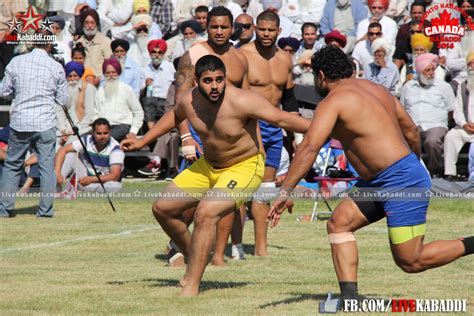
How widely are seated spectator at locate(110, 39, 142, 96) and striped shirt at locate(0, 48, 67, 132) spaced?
14.7 ft

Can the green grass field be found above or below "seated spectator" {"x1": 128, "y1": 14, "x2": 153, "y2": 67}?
below

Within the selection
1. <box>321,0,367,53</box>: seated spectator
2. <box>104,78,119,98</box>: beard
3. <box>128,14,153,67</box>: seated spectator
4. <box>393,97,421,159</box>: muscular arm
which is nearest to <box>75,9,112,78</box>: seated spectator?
<box>128,14,153,67</box>: seated spectator

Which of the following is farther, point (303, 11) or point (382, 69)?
point (303, 11)

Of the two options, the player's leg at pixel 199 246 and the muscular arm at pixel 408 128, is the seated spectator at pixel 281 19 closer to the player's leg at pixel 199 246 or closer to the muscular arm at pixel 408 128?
the player's leg at pixel 199 246

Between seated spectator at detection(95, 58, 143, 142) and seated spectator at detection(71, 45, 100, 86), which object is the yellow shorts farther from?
seated spectator at detection(71, 45, 100, 86)

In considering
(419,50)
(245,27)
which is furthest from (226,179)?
(419,50)

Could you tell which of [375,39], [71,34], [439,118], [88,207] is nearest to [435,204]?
[439,118]

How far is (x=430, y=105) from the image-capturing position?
57.9ft

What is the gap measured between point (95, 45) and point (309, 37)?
12.2 ft

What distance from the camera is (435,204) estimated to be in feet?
53.7

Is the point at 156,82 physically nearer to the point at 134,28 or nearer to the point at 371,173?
the point at 134,28

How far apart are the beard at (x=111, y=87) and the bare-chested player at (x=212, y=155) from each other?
29.1ft

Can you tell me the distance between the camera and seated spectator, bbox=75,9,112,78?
20.2 metres

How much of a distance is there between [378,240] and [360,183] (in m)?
4.63
